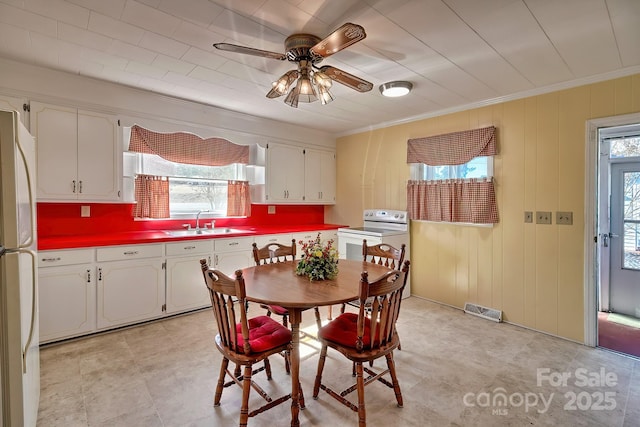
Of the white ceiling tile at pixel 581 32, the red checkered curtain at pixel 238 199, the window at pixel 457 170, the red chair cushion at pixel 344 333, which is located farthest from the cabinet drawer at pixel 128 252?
the white ceiling tile at pixel 581 32

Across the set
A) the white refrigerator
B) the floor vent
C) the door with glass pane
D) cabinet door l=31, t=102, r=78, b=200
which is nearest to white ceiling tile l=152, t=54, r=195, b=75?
cabinet door l=31, t=102, r=78, b=200

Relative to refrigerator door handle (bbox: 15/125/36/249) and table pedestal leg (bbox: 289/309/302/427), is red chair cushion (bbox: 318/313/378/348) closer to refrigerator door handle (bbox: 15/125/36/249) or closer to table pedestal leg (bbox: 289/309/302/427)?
table pedestal leg (bbox: 289/309/302/427)

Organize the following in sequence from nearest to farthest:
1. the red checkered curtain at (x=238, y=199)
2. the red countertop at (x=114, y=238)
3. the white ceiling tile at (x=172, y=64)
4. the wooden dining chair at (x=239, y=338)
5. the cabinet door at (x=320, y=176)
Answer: the wooden dining chair at (x=239, y=338) → the white ceiling tile at (x=172, y=64) → the red countertop at (x=114, y=238) → the red checkered curtain at (x=238, y=199) → the cabinet door at (x=320, y=176)

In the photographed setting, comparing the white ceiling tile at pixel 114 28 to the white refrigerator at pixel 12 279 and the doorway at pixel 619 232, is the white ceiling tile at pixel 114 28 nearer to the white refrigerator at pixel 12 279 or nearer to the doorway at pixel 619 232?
the white refrigerator at pixel 12 279

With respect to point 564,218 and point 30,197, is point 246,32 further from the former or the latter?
point 564,218

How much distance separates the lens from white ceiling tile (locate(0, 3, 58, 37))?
1.81 meters

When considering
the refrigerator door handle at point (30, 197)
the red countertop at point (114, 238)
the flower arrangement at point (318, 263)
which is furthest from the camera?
the red countertop at point (114, 238)

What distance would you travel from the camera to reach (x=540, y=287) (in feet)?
9.87

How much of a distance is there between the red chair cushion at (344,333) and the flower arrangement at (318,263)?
31 centimetres

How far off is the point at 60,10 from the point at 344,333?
254 cm

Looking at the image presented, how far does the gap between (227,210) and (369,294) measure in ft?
9.75

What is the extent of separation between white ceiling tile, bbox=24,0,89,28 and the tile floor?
2373mm

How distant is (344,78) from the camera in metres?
Result: 2.11

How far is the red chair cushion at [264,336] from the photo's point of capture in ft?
5.78
